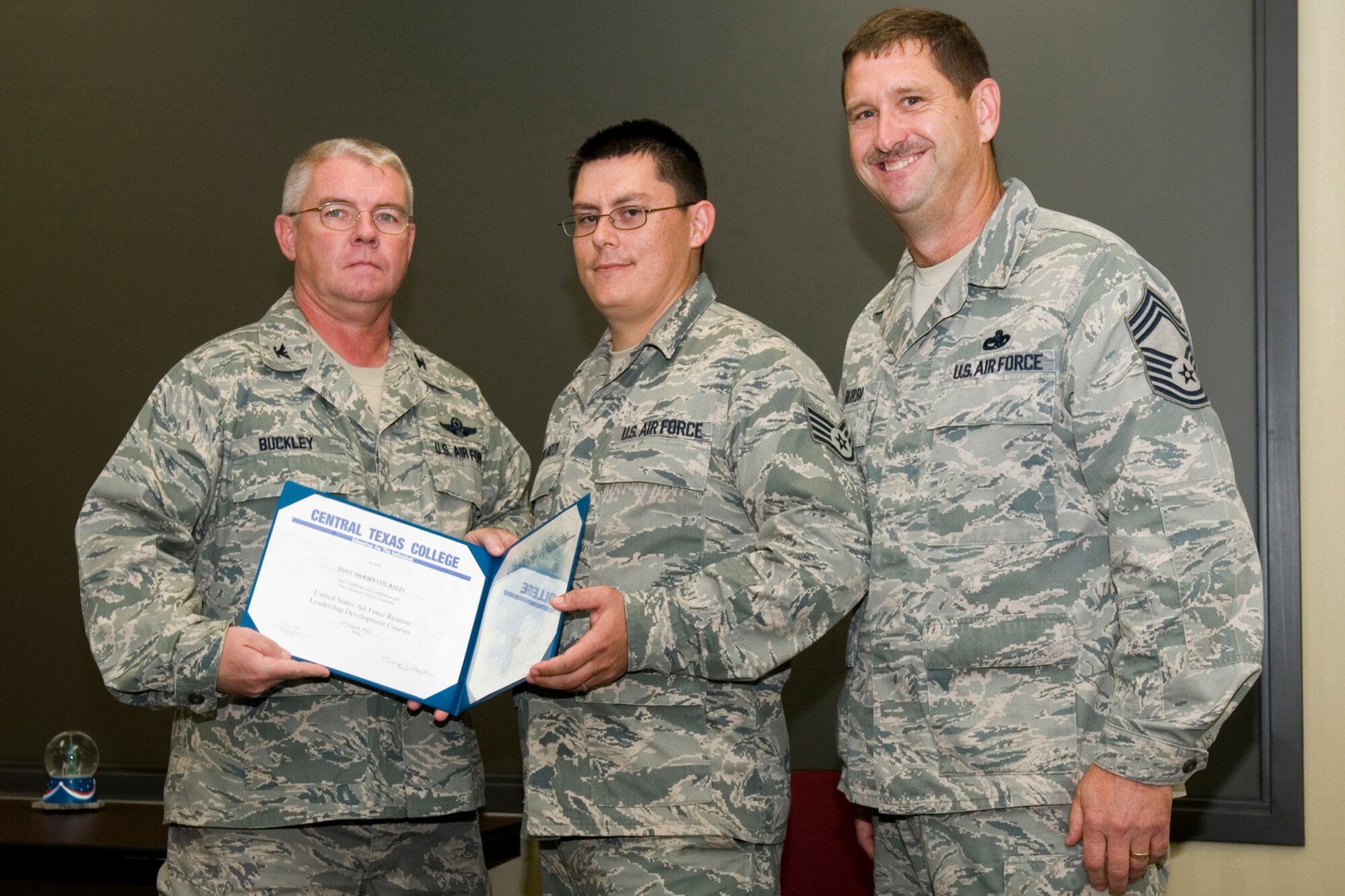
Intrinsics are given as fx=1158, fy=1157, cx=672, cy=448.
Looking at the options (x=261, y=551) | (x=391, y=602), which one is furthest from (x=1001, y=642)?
(x=261, y=551)

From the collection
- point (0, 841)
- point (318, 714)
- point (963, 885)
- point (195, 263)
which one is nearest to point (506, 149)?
point (195, 263)

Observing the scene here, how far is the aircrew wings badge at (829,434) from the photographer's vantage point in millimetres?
1924

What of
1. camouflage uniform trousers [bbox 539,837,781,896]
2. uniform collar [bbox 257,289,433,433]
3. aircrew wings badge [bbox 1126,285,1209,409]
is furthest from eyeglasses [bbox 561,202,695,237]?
camouflage uniform trousers [bbox 539,837,781,896]

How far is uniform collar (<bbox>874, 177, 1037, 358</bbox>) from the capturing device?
185 cm

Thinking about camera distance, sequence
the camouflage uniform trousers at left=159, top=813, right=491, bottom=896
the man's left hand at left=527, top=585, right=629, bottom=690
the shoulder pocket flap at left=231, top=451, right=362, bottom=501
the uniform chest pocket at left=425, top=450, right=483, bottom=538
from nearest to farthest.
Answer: the man's left hand at left=527, top=585, right=629, bottom=690
the camouflage uniform trousers at left=159, top=813, right=491, bottom=896
the shoulder pocket flap at left=231, top=451, right=362, bottom=501
the uniform chest pocket at left=425, top=450, right=483, bottom=538

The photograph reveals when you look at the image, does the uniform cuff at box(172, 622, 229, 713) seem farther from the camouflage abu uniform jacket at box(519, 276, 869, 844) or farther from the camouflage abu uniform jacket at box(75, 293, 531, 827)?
the camouflage abu uniform jacket at box(519, 276, 869, 844)

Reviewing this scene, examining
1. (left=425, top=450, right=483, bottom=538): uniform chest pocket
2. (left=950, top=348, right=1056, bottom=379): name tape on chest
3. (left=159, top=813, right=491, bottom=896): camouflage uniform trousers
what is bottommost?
(left=159, top=813, right=491, bottom=896): camouflage uniform trousers

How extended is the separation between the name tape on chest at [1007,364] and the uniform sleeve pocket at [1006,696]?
37 cm

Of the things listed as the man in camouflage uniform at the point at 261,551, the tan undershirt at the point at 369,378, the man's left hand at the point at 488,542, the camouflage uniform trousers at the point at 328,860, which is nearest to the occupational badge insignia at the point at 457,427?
the man in camouflage uniform at the point at 261,551

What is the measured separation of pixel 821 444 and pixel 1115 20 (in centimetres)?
183

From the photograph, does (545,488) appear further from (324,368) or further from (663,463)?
(324,368)

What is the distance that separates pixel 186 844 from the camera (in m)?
2.10

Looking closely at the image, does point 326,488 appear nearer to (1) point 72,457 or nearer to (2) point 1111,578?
(2) point 1111,578

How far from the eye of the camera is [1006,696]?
1724 millimetres
